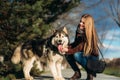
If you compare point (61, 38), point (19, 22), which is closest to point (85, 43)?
point (61, 38)

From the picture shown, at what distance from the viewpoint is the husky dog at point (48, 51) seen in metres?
9.09

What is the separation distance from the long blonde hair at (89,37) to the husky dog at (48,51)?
779 millimetres

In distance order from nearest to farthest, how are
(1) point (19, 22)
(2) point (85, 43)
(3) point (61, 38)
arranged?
(2) point (85, 43)
(3) point (61, 38)
(1) point (19, 22)

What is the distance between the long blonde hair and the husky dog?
0.78 meters

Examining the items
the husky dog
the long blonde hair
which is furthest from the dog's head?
the long blonde hair

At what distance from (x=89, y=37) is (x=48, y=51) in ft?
5.02

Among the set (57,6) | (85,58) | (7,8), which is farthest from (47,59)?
(57,6)

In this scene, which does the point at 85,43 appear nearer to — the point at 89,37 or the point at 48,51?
the point at 89,37

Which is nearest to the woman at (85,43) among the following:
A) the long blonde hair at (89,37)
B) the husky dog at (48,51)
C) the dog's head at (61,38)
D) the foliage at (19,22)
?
the long blonde hair at (89,37)

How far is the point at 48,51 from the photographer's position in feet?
31.2

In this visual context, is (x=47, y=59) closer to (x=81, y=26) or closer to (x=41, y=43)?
(x=41, y=43)

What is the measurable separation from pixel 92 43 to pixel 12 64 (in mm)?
3972

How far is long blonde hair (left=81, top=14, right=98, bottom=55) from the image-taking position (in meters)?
8.36

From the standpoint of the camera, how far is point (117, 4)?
19922mm
